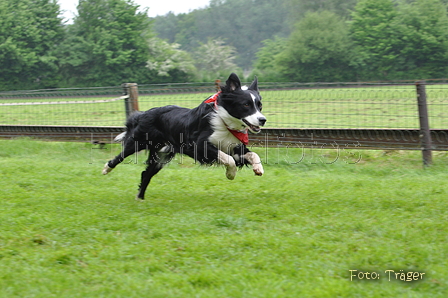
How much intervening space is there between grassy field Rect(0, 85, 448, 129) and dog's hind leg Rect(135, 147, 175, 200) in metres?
4.28

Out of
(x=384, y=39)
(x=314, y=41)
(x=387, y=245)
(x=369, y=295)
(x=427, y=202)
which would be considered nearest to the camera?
(x=369, y=295)

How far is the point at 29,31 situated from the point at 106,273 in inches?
1590

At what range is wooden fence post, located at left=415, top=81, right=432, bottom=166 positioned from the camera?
27.7ft

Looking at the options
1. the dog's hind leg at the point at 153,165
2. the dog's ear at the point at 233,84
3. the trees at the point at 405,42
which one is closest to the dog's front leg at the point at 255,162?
the dog's ear at the point at 233,84

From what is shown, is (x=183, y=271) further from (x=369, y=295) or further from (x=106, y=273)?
(x=369, y=295)

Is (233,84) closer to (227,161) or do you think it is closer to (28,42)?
(227,161)

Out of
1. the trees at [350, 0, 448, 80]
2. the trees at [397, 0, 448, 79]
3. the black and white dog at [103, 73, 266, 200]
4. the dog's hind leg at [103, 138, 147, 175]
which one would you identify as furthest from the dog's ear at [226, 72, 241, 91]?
the trees at [350, 0, 448, 80]

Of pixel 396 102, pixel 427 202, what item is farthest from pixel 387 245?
pixel 396 102

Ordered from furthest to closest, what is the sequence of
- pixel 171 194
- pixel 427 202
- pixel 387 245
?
pixel 171 194, pixel 427 202, pixel 387 245

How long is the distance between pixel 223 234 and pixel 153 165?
7.23 ft

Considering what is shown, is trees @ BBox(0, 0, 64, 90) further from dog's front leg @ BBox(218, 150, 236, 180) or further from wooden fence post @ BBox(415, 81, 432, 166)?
dog's front leg @ BBox(218, 150, 236, 180)

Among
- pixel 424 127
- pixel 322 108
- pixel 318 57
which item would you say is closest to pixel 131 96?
pixel 322 108

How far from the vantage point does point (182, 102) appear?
468 inches

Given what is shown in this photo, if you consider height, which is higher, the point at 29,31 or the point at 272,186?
the point at 29,31
